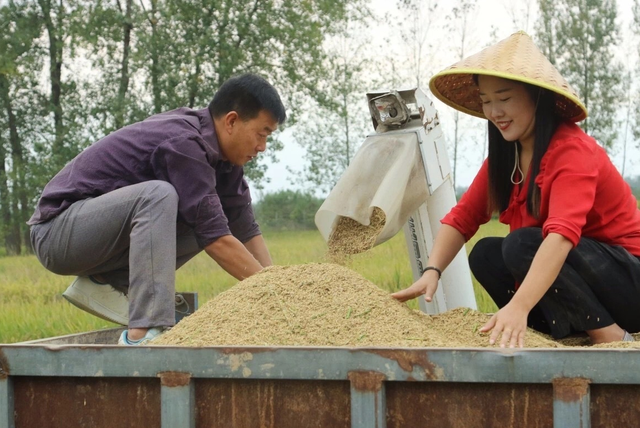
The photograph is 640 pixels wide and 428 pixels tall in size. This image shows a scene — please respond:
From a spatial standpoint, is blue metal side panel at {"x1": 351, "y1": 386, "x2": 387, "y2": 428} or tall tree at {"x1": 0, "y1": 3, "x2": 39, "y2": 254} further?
tall tree at {"x1": 0, "y1": 3, "x2": 39, "y2": 254}

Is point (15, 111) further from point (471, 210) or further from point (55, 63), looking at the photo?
point (471, 210)

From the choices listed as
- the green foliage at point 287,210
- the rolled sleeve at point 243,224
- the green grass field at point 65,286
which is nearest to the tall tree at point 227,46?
the green foliage at point 287,210

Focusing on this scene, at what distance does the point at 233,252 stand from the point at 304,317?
979 millimetres

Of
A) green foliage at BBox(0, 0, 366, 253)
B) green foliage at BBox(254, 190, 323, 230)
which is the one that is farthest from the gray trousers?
green foliage at BBox(254, 190, 323, 230)

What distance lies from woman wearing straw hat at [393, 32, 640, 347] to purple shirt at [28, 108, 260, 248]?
928mm

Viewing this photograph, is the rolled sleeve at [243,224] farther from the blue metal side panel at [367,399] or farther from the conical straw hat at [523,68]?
the blue metal side panel at [367,399]

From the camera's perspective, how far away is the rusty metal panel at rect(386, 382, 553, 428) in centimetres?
184

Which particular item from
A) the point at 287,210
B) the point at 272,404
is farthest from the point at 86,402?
the point at 287,210

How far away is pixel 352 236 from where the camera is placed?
3.46m

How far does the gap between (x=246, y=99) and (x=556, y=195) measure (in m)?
1.49

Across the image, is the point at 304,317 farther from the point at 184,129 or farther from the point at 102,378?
the point at 184,129

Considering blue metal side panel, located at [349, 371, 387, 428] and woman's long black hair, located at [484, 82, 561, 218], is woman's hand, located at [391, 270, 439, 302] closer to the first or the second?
woman's long black hair, located at [484, 82, 561, 218]

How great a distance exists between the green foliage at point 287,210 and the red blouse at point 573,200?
79.4ft

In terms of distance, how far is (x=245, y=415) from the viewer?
6.53ft
